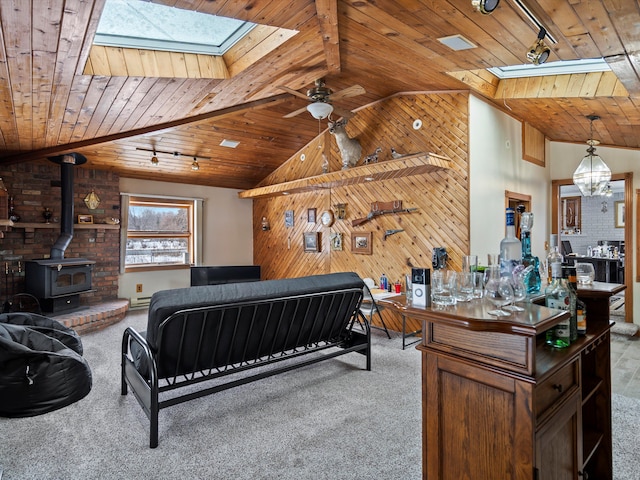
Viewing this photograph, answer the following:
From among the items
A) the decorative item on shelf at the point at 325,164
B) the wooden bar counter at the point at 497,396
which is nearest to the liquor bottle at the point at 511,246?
the wooden bar counter at the point at 497,396

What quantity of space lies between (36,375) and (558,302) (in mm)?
3492

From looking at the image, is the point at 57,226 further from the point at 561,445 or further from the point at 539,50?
the point at 561,445

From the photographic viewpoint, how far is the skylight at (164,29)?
2.76 m

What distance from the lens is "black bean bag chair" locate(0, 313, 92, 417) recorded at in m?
2.70

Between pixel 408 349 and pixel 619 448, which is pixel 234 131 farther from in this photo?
pixel 619 448

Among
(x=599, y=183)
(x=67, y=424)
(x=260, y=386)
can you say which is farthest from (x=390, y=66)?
(x=67, y=424)

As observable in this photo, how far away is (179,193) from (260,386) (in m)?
5.06

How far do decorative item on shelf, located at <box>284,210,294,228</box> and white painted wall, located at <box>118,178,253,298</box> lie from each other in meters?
1.34

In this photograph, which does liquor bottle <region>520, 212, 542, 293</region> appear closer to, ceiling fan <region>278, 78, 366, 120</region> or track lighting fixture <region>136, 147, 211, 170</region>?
ceiling fan <region>278, 78, 366, 120</region>

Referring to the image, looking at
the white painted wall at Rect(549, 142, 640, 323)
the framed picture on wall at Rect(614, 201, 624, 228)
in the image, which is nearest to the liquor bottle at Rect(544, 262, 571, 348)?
the white painted wall at Rect(549, 142, 640, 323)

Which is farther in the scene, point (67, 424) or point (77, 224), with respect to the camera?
point (77, 224)

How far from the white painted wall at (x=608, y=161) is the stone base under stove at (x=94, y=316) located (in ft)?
24.4

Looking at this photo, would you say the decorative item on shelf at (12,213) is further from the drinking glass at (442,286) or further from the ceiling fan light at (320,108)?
the drinking glass at (442,286)

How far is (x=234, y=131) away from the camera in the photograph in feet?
18.8
